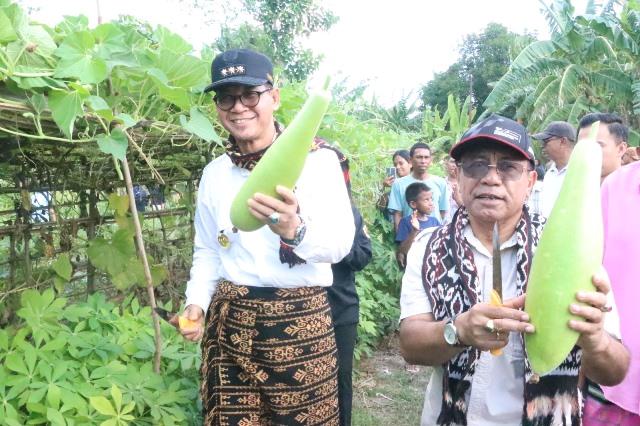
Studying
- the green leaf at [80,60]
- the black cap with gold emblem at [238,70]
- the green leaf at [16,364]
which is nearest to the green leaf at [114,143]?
the green leaf at [80,60]

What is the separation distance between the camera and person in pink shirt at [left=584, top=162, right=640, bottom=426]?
1634 millimetres

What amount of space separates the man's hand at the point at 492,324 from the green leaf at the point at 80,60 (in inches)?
53.1

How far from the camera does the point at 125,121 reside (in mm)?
1919

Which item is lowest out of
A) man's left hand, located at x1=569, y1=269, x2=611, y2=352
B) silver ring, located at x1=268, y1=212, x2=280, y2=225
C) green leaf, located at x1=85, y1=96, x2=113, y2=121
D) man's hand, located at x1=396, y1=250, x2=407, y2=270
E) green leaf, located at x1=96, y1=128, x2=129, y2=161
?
man's hand, located at x1=396, y1=250, x2=407, y2=270

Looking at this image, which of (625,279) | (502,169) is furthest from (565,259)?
(625,279)

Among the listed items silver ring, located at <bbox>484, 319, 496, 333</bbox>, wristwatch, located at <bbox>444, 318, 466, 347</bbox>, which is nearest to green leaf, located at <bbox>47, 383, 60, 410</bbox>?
wristwatch, located at <bbox>444, 318, 466, 347</bbox>

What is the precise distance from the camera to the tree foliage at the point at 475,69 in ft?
147

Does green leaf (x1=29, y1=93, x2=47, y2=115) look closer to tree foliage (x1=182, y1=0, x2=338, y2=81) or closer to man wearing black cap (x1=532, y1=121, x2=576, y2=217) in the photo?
man wearing black cap (x1=532, y1=121, x2=576, y2=217)

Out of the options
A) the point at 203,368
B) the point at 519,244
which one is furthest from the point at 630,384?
the point at 203,368

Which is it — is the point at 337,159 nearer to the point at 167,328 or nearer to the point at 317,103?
the point at 317,103

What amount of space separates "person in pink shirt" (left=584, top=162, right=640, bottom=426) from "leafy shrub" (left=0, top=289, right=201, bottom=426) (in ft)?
5.84

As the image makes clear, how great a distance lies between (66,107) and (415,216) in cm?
→ 401

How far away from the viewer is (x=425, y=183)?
5.59 metres

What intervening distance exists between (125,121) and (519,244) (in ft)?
4.35
